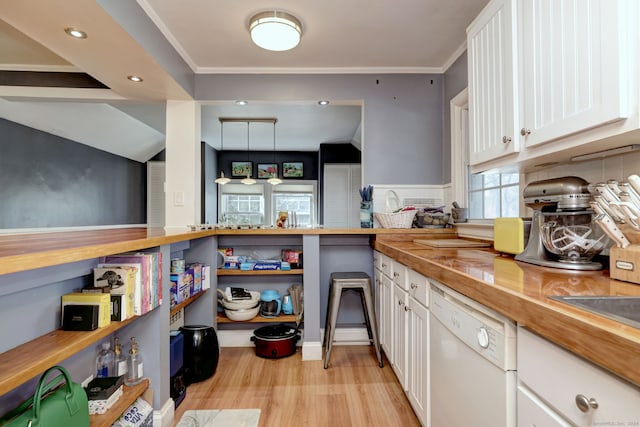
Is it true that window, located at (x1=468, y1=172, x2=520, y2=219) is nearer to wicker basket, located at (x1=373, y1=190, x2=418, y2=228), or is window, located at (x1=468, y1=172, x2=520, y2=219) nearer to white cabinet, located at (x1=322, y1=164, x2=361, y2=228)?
wicker basket, located at (x1=373, y1=190, x2=418, y2=228)

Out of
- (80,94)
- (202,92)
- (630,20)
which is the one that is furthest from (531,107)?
(80,94)

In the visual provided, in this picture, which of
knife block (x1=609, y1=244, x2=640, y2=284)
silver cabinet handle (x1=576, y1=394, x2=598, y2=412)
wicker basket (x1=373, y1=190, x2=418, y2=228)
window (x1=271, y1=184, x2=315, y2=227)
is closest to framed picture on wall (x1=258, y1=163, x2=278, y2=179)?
window (x1=271, y1=184, x2=315, y2=227)

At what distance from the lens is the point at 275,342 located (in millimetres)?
2455

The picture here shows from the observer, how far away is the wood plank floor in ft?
5.72

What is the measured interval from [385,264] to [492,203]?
35.2 inches

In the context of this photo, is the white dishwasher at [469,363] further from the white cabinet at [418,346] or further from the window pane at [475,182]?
the window pane at [475,182]

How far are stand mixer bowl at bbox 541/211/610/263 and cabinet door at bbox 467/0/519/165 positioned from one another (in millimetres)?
354

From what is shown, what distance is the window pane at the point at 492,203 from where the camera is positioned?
7.14 ft

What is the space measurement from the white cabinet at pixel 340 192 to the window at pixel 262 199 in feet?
2.25

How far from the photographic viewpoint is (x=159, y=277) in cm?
158

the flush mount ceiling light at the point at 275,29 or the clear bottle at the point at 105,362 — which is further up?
the flush mount ceiling light at the point at 275,29

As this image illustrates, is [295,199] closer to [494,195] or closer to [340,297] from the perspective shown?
[340,297]

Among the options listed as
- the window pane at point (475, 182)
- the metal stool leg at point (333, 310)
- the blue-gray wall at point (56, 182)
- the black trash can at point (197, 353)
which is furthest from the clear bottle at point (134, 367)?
the blue-gray wall at point (56, 182)

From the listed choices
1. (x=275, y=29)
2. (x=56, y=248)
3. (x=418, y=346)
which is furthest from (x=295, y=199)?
(x=56, y=248)
